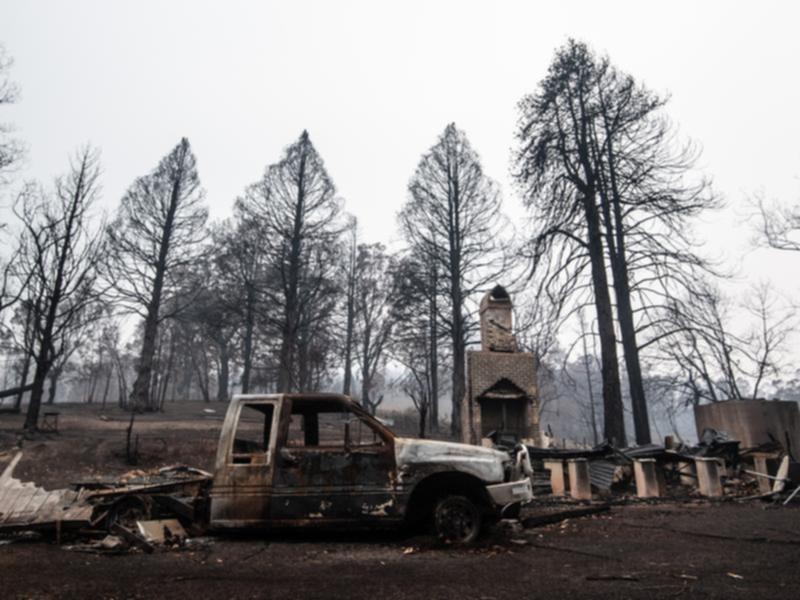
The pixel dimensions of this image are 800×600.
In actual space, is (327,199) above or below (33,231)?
above

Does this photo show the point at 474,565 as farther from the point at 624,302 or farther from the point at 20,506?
the point at 624,302

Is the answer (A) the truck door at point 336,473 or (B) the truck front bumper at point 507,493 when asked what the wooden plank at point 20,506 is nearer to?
(A) the truck door at point 336,473

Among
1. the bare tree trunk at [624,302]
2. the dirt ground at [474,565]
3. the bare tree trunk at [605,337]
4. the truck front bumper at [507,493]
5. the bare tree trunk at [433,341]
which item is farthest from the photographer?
the bare tree trunk at [433,341]

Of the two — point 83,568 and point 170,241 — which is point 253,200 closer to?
point 170,241

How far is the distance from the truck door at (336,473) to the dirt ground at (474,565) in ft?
1.46

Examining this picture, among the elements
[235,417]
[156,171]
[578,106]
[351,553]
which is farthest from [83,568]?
[156,171]

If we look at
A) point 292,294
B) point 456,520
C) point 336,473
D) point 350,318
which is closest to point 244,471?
point 336,473

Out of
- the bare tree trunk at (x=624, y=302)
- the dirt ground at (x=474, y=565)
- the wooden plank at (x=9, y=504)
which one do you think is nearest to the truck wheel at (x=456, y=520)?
the dirt ground at (x=474, y=565)

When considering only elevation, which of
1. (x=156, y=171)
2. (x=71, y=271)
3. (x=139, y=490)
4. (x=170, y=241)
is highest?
(x=156, y=171)

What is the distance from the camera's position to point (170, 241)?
27312 millimetres

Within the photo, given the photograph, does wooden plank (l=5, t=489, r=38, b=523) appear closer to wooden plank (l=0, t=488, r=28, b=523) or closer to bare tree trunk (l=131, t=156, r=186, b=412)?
wooden plank (l=0, t=488, r=28, b=523)

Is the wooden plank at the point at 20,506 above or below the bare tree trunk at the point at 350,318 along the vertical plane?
below

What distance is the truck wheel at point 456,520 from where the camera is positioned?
6352mm

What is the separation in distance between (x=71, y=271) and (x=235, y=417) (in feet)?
43.6
